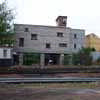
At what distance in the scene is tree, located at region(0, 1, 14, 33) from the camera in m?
26.8

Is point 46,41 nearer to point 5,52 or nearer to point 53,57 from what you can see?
point 53,57

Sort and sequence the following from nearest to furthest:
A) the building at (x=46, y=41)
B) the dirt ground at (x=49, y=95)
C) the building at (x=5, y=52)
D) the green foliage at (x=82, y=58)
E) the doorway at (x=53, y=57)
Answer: the dirt ground at (x=49, y=95) → the building at (x=5, y=52) → the green foliage at (x=82, y=58) → the building at (x=46, y=41) → the doorway at (x=53, y=57)

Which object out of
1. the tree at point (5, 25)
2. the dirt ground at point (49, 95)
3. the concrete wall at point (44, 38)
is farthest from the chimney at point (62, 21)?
the dirt ground at point (49, 95)

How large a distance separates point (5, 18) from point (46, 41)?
33.3 ft

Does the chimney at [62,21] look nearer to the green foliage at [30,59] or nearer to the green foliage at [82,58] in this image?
the green foliage at [82,58]

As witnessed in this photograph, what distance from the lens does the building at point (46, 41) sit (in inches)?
1315

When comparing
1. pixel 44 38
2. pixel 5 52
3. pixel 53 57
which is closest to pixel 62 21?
pixel 44 38

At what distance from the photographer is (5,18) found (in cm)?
2789

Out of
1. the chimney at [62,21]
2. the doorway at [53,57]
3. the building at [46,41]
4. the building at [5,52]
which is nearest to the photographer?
the building at [5,52]

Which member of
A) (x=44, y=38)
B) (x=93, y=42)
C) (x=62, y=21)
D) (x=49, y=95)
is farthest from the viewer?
(x=93, y=42)

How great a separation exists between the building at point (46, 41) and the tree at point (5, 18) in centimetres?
342

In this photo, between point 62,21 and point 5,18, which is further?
point 62,21

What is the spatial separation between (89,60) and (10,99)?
22.0 meters

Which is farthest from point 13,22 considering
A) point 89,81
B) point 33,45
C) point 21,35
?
point 89,81
